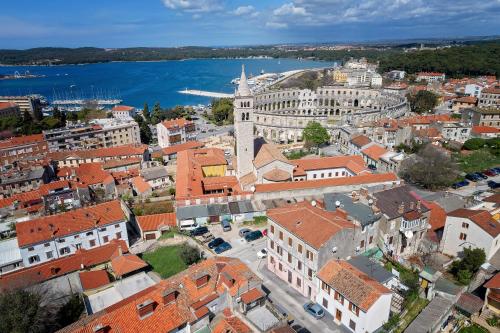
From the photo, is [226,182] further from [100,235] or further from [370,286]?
[370,286]

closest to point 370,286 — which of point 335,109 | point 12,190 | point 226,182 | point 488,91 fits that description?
point 226,182

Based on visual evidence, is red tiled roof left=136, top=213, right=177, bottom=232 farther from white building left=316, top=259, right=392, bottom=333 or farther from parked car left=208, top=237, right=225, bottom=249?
white building left=316, top=259, right=392, bottom=333

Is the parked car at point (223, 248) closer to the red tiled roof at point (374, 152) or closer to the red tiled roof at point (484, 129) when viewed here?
the red tiled roof at point (374, 152)

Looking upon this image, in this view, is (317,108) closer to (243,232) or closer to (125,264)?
(243,232)

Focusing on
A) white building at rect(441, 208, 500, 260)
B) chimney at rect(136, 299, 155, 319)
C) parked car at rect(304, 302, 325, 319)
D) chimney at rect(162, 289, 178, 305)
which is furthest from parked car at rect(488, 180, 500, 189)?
chimney at rect(136, 299, 155, 319)

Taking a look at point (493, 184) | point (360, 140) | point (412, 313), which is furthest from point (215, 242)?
point (493, 184)

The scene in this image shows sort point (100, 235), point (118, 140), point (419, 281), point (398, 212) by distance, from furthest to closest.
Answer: point (118, 140)
point (100, 235)
point (398, 212)
point (419, 281)
